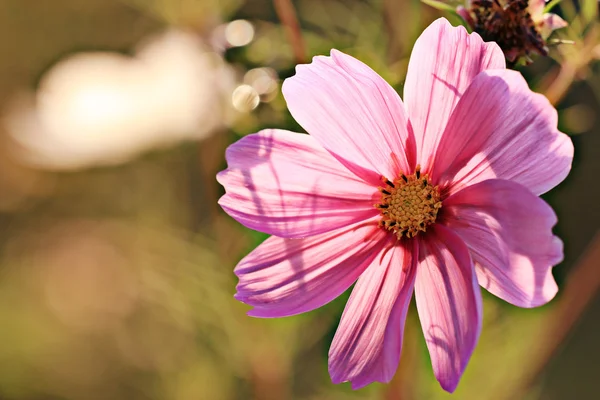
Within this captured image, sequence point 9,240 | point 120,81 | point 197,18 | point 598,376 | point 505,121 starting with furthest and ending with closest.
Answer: point 9,240 → point 598,376 → point 120,81 → point 197,18 → point 505,121

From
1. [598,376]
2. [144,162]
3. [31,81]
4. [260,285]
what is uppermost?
[31,81]

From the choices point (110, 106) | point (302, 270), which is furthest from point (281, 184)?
point (110, 106)

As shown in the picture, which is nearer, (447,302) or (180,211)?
(447,302)

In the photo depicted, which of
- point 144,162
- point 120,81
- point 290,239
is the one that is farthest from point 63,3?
point 290,239

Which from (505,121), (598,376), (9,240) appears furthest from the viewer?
(9,240)

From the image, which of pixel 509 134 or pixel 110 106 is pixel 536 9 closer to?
pixel 509 134

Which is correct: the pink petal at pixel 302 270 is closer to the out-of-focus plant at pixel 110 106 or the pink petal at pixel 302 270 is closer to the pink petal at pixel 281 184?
the pink petal at pixel 281 184

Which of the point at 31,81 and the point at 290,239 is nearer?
the point at 290,239

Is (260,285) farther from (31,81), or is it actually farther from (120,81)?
(31,81)
